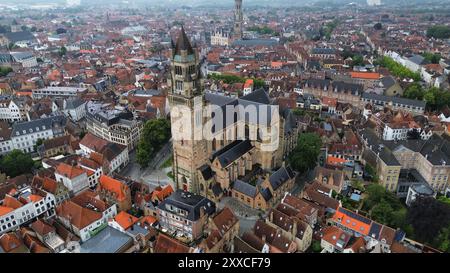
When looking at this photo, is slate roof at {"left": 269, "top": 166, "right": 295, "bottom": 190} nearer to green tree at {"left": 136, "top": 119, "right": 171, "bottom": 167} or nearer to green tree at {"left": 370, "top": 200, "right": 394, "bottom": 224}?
green tree at {"left": 370, "top": 200, "right": 394, "bottom": 224}

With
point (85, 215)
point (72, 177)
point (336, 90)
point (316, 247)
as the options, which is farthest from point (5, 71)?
point (316, 247)

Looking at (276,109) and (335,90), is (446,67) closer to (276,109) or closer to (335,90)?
(335,90)

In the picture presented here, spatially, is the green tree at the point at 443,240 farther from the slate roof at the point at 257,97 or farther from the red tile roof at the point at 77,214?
the red tile roof at the point at 77,214

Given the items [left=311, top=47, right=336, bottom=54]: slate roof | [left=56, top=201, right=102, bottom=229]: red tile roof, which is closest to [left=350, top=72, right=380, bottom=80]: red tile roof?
[left=311, top=47, right=336, bottom=54]: slate roof

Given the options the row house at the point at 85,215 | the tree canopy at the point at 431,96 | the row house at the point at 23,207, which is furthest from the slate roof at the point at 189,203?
the tree canopy at the point at 431,96

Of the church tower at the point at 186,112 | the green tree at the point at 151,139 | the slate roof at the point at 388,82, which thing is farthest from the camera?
the slate roof at the point at 388,82
